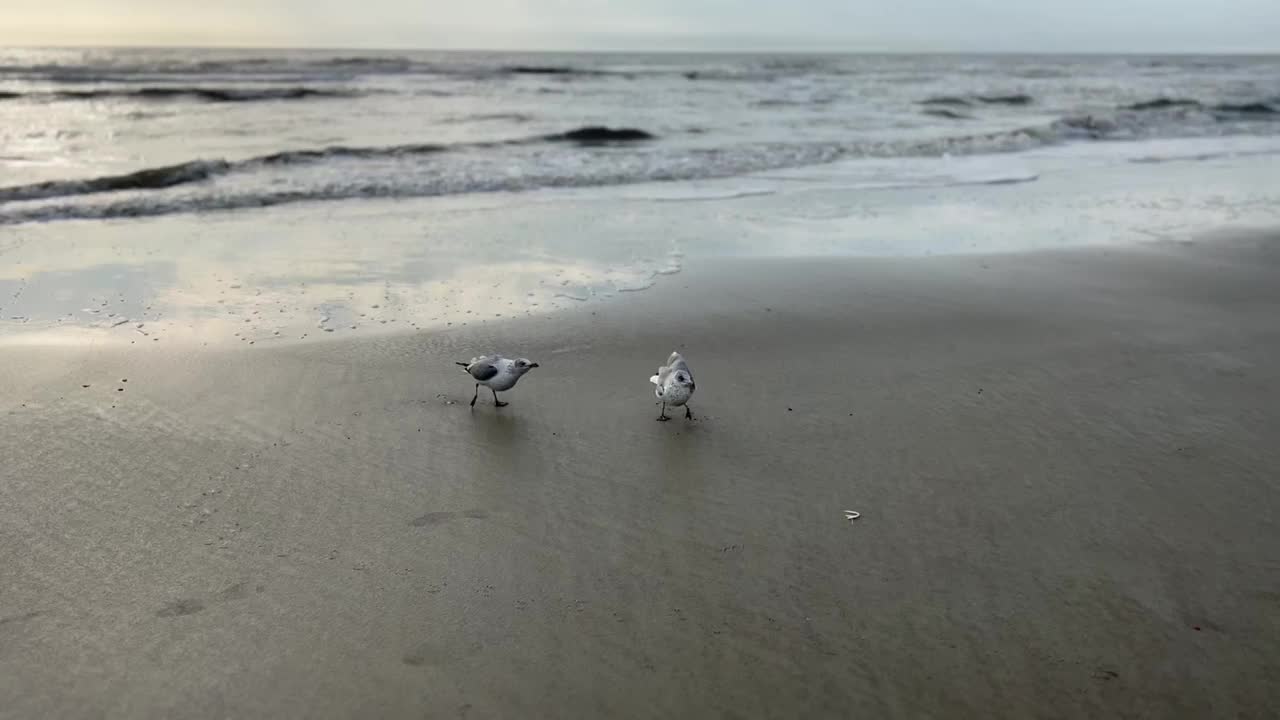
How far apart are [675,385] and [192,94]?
2937 cm

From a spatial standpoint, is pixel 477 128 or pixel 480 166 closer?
pixel 480 166

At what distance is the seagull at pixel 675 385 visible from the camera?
4926mm

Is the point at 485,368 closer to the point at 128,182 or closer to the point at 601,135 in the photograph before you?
the point at 128,182

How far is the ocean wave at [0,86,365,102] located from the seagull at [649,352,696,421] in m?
27.2

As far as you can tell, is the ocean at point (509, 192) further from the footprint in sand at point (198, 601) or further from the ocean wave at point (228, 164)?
the footprint in sand at point (198, 601)

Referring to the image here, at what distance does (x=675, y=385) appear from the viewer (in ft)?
16.2

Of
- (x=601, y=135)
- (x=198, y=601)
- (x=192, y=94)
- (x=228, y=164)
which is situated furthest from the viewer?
(x=192, y=94)

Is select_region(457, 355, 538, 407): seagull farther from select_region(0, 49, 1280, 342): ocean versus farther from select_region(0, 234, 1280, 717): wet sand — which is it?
select_region(0, 49, 1280, 342): ocean

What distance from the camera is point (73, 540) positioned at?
3.84 m

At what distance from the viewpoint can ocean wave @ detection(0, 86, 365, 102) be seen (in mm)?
27547

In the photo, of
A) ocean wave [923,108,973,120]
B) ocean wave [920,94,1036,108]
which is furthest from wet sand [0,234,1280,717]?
ocean wave [920,94,1036,108]

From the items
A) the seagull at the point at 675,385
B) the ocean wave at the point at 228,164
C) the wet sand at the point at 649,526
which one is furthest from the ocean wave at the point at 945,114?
the seagull at the point at 675,385

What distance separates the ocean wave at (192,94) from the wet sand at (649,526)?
2585 cm

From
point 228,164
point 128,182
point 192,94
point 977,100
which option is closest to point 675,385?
point 128,182
